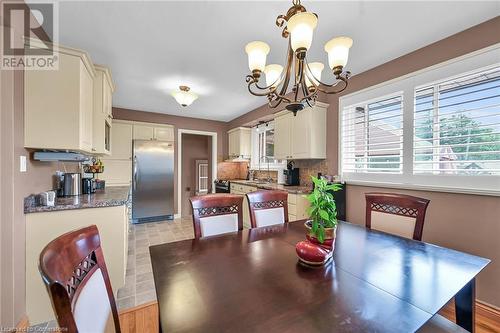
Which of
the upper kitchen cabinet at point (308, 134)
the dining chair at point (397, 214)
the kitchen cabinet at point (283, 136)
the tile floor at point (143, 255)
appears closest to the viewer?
the dining chair at point (397, 214)

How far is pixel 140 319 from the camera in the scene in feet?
5.53

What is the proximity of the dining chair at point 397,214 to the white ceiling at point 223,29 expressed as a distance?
1495 mm

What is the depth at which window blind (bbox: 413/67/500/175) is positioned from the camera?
5.80 feet

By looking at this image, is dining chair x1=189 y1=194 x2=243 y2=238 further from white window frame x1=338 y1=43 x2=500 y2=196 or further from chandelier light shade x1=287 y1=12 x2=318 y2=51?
white window frame x1=338 y1=43 x2=500 y2=196

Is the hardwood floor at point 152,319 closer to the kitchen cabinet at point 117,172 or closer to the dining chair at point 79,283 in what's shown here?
the dining chair at point 79,283

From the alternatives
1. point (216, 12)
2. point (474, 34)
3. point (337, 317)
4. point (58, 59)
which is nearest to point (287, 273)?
point (337, 317)

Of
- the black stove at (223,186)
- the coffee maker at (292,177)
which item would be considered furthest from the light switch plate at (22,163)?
the black stove at (223,186)

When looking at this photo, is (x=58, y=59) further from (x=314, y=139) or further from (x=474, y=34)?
(x=474, y=34)

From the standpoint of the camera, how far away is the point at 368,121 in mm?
2668

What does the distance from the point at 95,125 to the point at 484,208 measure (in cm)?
382

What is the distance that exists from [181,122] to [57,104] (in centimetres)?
348

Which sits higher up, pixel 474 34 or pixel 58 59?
pixel 474 34

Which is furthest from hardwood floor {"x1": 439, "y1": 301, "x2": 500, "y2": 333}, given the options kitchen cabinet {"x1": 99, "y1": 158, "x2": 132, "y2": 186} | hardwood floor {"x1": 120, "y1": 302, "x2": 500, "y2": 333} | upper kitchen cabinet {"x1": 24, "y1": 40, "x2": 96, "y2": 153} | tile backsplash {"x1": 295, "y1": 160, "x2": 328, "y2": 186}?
kitchen cabinet {"x1": 99, "y1": 158, "x2": 132, "y2": 186}

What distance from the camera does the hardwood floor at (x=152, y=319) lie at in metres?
1.59
